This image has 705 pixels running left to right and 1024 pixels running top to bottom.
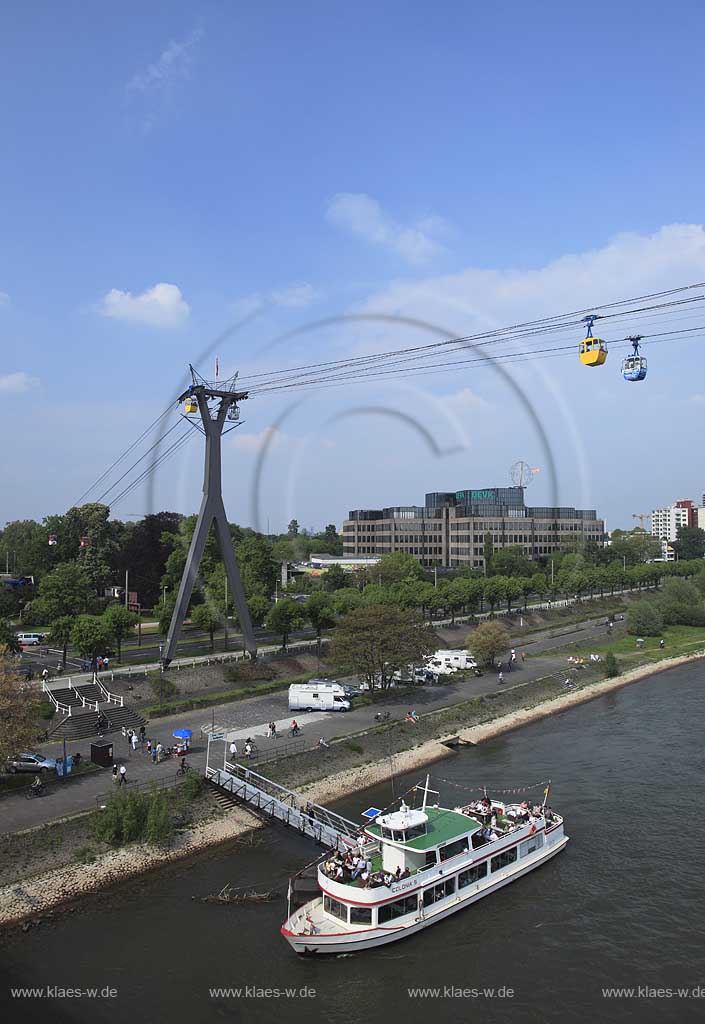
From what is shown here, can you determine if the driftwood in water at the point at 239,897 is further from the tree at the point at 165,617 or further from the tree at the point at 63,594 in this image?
the tree at the point at 63,594

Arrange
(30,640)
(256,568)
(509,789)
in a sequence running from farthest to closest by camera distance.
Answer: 1. (256,568)
2. (30,640)
3. (509,789)

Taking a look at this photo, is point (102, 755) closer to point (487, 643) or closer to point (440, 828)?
point (440, 828)

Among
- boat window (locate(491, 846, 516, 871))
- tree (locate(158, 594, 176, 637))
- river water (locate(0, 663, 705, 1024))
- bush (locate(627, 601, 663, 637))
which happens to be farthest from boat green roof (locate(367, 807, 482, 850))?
bush (locate(627, 601, 663, 637))

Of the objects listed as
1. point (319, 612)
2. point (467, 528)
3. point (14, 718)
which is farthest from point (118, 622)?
point (467, 528)

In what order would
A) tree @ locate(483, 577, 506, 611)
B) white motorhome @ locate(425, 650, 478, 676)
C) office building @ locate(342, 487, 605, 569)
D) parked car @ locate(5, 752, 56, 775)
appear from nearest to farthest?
1. parked car @ locate(5, 752, 56, 775)
2. white motorhome @ locate(425, 650, 478, 676)
3. tree @ locate(483, 577, 506, 611)
4. office building @ locate(342, 487, 605, 569)

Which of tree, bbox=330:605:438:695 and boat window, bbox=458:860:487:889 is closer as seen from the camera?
boat window, bbox=458:860:487:889

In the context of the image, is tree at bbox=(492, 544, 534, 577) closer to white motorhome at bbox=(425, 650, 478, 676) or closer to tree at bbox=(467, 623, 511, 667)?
tree at bbox=(467, 623, 511, 667)
